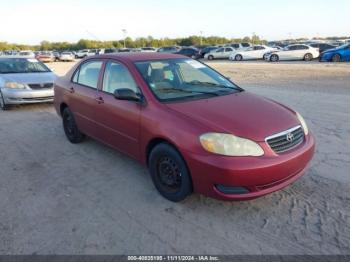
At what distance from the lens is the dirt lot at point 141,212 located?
2.97 m

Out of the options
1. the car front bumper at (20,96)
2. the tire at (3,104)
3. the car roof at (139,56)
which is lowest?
the tire at (3,104)

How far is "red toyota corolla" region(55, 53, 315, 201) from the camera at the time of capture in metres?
3.17

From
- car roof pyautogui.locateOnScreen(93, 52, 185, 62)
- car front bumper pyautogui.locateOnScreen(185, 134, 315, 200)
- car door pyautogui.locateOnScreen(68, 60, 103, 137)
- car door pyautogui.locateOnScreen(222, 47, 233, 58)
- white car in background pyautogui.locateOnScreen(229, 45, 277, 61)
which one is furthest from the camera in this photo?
car door pyautogui.locateOnScreen(222, 47, 233, 58)

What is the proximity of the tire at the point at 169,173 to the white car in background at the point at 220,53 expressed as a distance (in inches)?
1331

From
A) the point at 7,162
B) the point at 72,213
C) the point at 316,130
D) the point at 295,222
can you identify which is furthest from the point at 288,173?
the point at 7,162

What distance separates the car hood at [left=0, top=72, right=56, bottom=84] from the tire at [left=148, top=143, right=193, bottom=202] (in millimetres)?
6501

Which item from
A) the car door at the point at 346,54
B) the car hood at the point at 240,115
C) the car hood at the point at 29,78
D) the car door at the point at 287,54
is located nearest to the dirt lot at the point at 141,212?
the car hood at the point at 240,115

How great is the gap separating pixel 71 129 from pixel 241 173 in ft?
12.3

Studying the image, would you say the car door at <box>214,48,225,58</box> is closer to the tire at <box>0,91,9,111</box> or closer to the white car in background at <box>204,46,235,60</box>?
the white car in background at <box>204,46,235,60</box>

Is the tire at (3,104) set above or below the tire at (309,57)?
below

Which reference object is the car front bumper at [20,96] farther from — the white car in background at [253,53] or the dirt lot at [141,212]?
the white car in background at [253,53]

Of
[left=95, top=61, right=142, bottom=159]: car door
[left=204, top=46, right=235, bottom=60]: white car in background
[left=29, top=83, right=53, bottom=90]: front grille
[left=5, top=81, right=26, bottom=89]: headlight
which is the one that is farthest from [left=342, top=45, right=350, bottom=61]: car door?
[left=95, top=61, right=142, bottom=159]: car door

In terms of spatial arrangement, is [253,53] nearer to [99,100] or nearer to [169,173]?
[99,100]

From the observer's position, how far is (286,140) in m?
3.43
